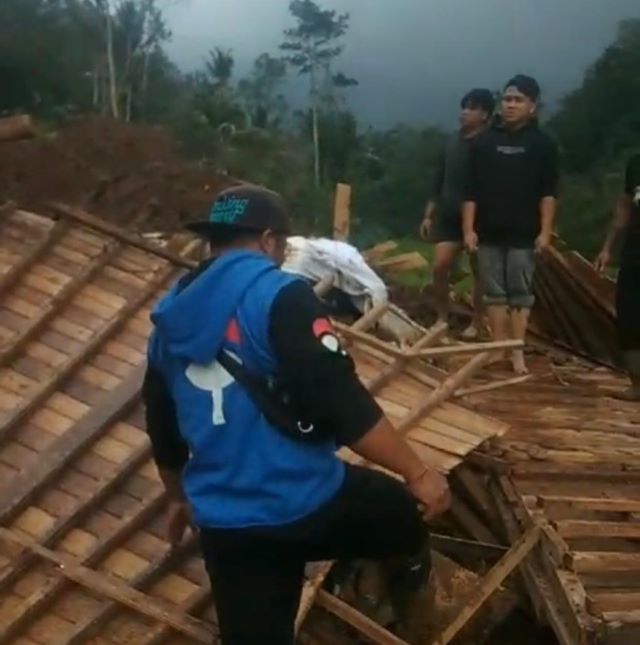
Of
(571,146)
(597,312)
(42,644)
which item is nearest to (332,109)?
(571,146)

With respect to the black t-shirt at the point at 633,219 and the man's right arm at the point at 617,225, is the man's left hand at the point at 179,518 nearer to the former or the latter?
the black t-shirt at the point at 633,219

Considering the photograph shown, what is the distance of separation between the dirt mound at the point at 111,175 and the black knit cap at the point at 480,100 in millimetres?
2549

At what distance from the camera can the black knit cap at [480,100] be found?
7.92 metres

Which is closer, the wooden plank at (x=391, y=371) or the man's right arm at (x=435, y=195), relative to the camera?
the wooden plank at (x=391, y=371)

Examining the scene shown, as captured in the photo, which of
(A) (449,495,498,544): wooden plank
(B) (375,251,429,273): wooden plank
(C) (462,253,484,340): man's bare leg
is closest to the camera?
(A) (449,495,498,544): wooden plank

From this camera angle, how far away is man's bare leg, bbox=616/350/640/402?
23.5ft

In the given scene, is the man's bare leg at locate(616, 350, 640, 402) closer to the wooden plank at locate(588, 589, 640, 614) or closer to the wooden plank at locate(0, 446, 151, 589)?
the wooden plank at locate(588, 589, 640, 614)

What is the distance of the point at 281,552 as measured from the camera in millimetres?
3227

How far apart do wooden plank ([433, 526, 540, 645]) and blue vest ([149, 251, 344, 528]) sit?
61.4 inches

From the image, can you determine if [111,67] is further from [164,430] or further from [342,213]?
[164,430]

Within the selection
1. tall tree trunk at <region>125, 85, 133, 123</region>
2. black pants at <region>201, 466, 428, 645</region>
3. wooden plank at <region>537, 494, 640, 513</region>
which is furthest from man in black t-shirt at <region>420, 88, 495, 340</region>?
tall tree trunk at <region>125, 85, 133, 123</region>

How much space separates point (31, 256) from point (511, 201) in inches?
106

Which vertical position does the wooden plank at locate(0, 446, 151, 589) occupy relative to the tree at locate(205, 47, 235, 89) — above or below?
above

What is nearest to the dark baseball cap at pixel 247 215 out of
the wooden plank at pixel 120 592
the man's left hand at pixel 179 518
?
the man's left hand at pixel 179 518
